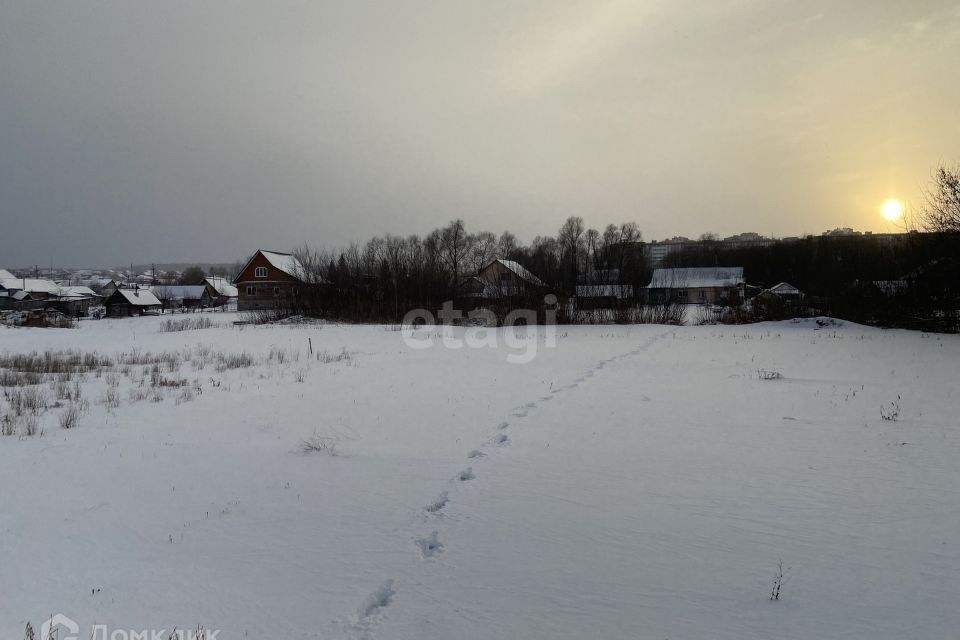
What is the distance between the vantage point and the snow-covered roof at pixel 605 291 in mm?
33019

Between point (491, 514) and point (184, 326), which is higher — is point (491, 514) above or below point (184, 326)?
below

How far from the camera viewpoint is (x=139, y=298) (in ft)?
194

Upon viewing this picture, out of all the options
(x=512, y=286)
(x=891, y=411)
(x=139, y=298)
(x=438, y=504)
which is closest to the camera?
(x=438, y=504)

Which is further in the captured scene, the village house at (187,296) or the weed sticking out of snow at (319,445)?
the village house at (187,296)

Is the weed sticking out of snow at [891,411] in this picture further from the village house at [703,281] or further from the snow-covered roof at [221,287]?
the snow-covered roof at [221,287]

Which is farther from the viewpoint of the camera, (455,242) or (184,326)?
(455,242)

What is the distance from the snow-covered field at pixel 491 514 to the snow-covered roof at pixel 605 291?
2349 cm

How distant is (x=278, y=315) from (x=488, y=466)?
37023 mm

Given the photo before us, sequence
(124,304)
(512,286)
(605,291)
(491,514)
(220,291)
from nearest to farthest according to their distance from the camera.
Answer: (491,514), (512,286), (605,291), (124,304), (220,291)

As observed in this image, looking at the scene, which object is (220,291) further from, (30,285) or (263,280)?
(263,280)

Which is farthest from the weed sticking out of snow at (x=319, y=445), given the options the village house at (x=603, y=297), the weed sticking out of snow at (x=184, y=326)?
the weed sticking out of snow at (x=184, y=326)

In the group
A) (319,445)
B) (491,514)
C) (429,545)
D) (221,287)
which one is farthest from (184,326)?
(221,287)

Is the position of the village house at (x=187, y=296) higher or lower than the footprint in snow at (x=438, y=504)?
higher

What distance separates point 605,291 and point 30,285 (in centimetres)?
9438
